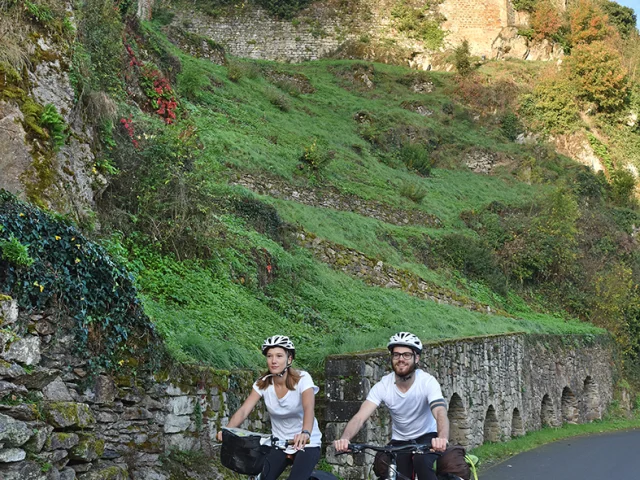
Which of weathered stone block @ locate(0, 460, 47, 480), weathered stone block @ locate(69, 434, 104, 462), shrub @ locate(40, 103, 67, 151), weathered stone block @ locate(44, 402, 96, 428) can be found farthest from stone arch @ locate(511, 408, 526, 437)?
weathered stone block @ locate(0, 460, 47, 480)

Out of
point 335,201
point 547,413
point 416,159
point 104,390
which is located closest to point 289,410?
point 104,390

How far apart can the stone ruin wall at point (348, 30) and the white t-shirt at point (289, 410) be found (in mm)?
39951

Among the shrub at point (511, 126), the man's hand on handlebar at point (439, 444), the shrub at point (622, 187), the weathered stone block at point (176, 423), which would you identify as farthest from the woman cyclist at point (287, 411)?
the shrub at point (511, 126)

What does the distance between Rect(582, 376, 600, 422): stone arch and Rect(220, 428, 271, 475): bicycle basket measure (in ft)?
64.3

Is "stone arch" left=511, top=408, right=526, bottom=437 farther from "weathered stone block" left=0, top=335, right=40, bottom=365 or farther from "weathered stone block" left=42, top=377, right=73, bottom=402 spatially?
"weathered stone block" left=0, top=335, right=40, bottom=365

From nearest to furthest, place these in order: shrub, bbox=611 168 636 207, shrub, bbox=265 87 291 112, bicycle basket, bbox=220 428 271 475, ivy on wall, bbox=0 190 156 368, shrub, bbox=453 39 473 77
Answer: bicycle basket, bbox=220 428 271 475
ivy on wall, bbox=0 190 156 368
shrub, bbox=265 87 291 112
shrub, bbox=611 168 636 207
shrub, bbox=453 39 473 77

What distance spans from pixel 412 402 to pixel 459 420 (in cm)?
860

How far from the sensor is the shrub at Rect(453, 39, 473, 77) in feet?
132

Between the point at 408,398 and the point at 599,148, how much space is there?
35.2 m

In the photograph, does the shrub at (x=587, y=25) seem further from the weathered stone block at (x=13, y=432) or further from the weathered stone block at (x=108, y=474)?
the weathered stone block at (x=13, y=432)

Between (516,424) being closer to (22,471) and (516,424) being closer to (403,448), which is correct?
(403,448)

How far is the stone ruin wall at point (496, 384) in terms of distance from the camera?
8797 millimetres

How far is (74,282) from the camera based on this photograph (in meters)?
5.73

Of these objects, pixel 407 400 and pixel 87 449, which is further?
pixel 87 449
